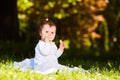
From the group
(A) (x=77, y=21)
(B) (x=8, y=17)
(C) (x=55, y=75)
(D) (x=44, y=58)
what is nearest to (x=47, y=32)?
(D) (x=44, y=58)

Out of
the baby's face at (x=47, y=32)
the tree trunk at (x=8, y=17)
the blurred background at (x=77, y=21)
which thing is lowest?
the blurred background at (x=77, y=21)

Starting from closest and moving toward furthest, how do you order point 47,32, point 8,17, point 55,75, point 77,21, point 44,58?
point 55,75 → point 44,58 → point 47,32 → point 8,17 → point 77,21

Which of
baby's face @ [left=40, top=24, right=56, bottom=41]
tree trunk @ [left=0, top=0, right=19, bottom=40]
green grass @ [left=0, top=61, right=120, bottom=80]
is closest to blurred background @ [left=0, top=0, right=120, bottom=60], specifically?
tree trunk @ [left=0, top=0, right=19, bottom=40]

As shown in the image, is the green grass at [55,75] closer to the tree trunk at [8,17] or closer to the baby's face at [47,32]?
the baby's face at [47,32]

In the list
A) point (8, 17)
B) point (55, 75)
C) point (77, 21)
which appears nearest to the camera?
point (55, 75)

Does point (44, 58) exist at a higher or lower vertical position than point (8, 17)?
higher

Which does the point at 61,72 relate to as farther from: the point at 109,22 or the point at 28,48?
the point at 109,22

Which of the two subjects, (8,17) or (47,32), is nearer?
(47,32)

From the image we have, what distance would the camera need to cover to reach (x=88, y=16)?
40.9 m

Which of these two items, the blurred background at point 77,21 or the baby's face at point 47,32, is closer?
the baby's face at point 47,32

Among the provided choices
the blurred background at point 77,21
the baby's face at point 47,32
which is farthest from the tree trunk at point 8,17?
the baby's face at point 47,32

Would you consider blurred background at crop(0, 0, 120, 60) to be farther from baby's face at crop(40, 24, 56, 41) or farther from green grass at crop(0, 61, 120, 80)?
green grass at crop(0, 61, 120, 80)

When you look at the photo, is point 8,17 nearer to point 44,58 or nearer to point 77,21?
point 44,58

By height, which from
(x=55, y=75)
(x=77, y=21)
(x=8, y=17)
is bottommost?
(x=77, y=21)
